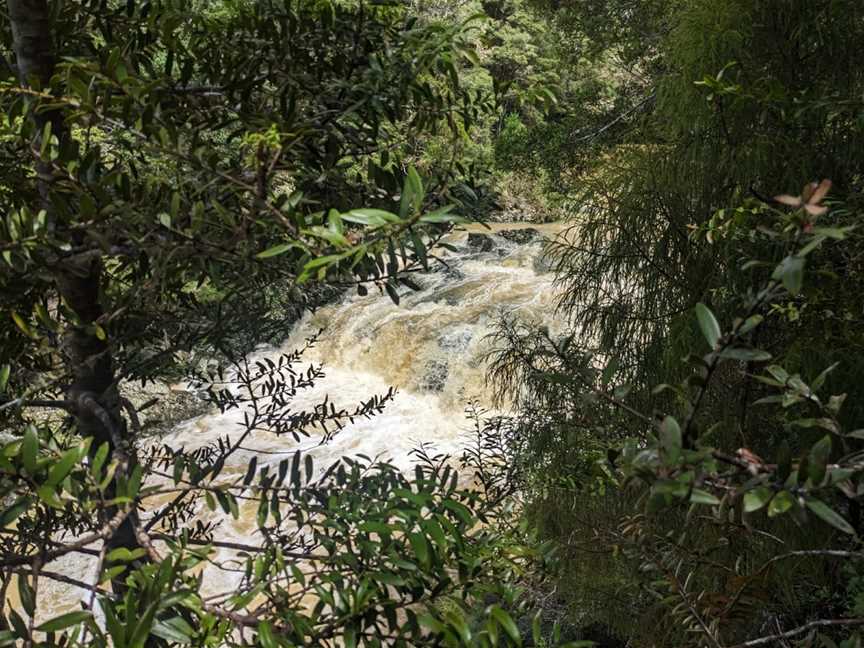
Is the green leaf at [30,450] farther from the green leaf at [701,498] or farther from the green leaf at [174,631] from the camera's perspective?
the green leaf at [701,498]

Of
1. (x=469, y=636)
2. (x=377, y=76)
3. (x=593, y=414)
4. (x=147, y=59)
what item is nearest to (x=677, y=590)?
(x=469, y=636)

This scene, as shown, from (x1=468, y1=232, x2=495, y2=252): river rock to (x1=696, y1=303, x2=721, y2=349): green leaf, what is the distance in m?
8.68

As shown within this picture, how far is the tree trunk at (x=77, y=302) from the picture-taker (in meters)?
1.10

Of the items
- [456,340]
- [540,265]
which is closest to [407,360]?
[456,340]

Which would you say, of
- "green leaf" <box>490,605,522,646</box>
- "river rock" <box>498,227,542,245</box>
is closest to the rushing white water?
"river rock" <box>498,227,542,245</box>

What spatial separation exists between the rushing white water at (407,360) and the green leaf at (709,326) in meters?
4.92

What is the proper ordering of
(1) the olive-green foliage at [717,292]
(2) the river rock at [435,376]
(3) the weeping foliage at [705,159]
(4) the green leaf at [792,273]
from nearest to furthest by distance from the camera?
(4) the green leaf at [792,273], (1) the olive-green foliage at [717,292], (3) the weeping foliage at [705,159], (2) the river rock at [435,376]

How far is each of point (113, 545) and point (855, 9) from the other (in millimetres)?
2849

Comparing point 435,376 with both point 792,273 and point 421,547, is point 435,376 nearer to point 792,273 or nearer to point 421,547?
point 421,547

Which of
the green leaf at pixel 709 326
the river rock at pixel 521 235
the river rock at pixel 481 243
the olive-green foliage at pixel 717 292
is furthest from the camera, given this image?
the river rock at pixel 521 235

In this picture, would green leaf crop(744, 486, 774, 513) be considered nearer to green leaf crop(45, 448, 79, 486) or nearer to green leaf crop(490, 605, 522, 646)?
green leaf crop(490, 605, 522, 646)

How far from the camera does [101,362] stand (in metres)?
1.27

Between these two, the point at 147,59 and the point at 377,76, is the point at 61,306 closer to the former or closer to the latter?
→ the point at 147,59

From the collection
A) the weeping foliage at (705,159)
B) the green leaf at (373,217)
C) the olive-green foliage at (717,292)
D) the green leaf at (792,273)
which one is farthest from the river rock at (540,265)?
the green leaf at (792,273)
